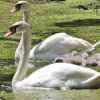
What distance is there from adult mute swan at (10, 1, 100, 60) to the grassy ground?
11.5 inches

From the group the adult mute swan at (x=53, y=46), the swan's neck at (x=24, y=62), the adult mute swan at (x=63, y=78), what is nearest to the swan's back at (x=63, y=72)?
the adult mute swan at (x=63, y=78)

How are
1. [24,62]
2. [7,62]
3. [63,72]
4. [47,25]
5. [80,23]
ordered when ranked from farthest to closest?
[80,23], [47,25], [7,62], [24,62], [63,72]

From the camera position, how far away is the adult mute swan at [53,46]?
33.5 feet

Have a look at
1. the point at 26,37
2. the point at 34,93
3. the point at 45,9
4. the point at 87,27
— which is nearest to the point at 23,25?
the point at 26,37

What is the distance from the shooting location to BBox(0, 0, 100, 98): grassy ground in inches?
386

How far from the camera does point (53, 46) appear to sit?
34.1 ft

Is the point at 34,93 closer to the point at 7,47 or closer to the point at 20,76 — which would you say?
the point at 20,76

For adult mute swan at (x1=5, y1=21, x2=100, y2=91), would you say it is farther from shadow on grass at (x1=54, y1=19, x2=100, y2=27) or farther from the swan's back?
shadow on grass at (x1=54, y1=19, x2=100, y2=27)

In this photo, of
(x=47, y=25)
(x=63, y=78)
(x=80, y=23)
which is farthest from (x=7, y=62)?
(x=80, y=23)

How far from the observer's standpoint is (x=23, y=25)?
27.1 feet

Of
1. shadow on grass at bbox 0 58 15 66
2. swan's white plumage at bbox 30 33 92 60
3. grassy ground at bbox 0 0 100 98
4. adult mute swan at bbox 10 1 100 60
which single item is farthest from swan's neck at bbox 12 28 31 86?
swan's white plumage at bbox 30 33 92 60

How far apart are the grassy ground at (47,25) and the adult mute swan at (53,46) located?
29 centimetres

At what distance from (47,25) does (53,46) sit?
473 centimetres

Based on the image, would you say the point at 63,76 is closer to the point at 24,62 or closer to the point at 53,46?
the point at 24,62
